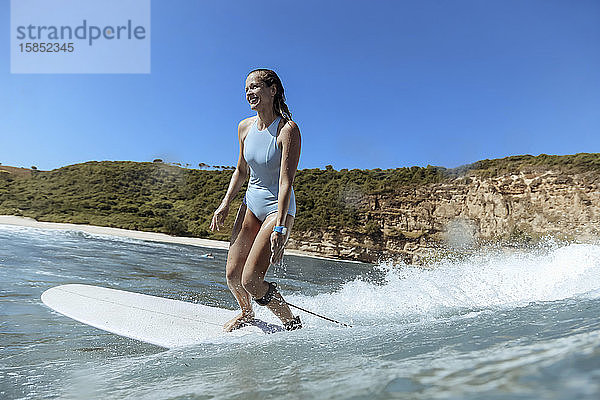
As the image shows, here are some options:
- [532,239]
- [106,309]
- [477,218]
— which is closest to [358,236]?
[477,218]

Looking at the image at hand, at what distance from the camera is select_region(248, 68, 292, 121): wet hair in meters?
3.06

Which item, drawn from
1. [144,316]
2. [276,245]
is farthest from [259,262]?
[144,316]

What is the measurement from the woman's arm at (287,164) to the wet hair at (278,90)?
15 cm

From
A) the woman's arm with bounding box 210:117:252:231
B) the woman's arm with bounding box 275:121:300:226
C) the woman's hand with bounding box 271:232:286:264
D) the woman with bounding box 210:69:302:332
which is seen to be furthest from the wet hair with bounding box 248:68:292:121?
the woman's hand with bounding box 271:232:286:264

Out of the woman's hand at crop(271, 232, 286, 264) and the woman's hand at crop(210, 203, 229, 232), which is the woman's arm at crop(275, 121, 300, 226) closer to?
the woman's hand at crop(271, 232, 286, 264)

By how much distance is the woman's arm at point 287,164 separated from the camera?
112 inches

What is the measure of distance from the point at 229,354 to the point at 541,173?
31.8m

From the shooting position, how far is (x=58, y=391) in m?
1.84

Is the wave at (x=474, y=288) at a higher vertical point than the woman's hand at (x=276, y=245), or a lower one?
lower

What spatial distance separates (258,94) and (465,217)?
3158 cm

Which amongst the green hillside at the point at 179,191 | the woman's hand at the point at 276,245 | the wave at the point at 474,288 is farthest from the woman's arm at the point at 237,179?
the green hillside at the point at 179,191

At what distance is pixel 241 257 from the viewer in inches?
125

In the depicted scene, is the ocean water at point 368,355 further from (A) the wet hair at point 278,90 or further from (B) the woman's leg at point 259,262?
(A) the wet hair at point 278,90

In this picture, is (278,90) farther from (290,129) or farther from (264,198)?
(264,198)
